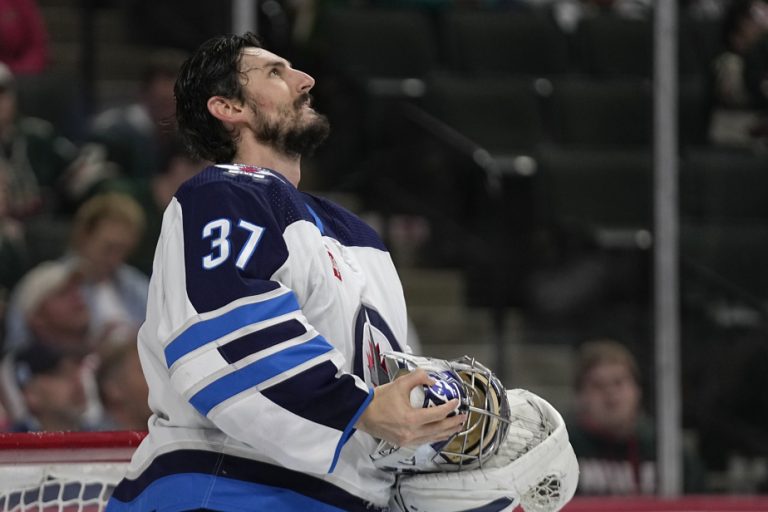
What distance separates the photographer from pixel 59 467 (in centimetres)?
202

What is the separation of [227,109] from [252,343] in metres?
0.38

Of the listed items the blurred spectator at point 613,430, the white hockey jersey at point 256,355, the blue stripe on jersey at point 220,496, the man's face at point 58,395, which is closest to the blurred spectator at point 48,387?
the man's face at point 58,395

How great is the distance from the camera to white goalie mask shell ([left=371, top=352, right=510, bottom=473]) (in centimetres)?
163

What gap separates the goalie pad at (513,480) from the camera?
1677 millimetres

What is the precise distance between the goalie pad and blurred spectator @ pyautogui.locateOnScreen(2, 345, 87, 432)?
6.10ft

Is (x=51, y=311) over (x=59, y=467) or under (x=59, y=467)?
under

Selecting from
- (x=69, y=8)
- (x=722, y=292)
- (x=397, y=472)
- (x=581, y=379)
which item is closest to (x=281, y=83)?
(x=397, y=472)

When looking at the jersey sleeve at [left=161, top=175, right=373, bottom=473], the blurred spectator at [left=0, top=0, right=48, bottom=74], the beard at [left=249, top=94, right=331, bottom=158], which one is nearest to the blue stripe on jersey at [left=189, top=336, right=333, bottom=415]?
the jersey sleeve at [left=161, top=175, right=373, bottom=473]

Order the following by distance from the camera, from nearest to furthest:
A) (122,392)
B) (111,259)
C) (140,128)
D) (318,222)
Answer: (318,222) → (122,392) → (111,259) → (140,128)

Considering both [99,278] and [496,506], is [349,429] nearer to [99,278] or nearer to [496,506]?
[496,506]

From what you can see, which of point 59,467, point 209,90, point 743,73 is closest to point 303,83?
point 209,90

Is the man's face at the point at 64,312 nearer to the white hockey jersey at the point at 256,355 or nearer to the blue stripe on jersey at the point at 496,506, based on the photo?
the white hockey jersey at the point at 256,355

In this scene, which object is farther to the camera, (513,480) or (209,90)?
(209,90)

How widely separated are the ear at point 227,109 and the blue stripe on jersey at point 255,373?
15.0 inches
